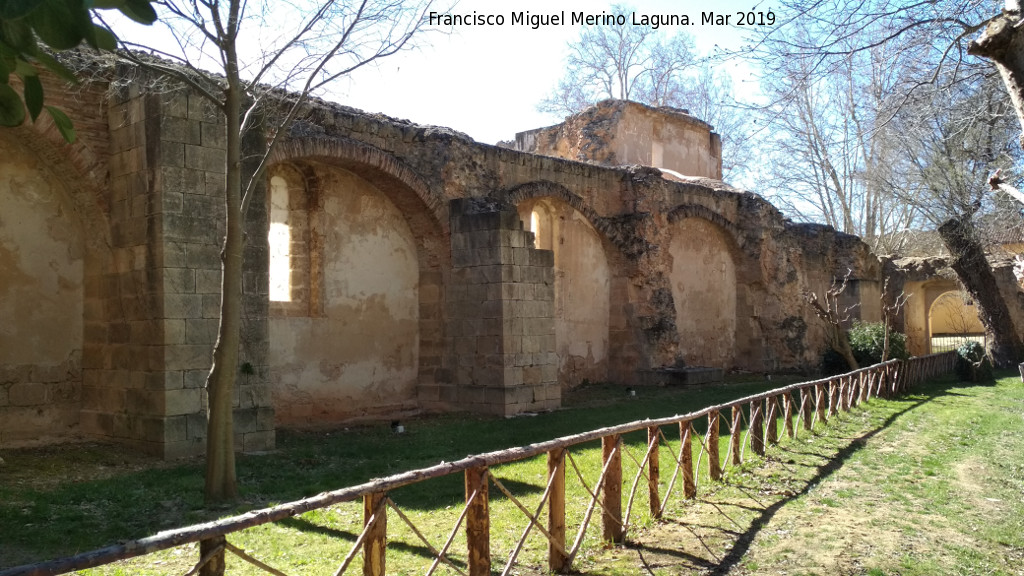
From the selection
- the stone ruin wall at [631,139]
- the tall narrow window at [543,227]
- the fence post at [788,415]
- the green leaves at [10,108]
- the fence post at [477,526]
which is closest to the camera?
the green leaves at [10,108]

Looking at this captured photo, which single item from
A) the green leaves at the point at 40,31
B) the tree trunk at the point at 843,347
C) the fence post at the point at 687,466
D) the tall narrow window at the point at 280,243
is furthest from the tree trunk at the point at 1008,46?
the tree trunk at the point at 843,347

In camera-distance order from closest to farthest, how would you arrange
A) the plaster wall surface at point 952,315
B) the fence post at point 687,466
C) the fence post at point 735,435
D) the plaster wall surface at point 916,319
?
the fence post at point 687,466 → the fence post at point 735,435 → the plaster wall surface at point 916,319 → the plaster wall surface at point 952,315

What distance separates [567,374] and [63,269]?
952cm

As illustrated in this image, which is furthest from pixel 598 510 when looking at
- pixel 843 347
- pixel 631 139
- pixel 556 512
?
pixel 631 139

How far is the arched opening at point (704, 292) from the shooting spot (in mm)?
18984

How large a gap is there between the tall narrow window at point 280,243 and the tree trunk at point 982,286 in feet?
45.8

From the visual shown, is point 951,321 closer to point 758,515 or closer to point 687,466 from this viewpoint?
point 687,466

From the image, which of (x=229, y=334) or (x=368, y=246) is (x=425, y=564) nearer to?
(x=229, y=334)

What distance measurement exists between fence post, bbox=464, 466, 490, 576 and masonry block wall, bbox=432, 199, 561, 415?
7.40 meters

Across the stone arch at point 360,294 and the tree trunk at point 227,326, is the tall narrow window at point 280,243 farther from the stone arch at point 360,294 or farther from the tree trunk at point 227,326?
the tree trunk at point 227,326

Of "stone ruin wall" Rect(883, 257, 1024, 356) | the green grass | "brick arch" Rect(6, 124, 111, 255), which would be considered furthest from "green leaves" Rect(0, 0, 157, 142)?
"stone ruin wall" Rect(883, 257, 1024, 356)

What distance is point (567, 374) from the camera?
1623 centimetres

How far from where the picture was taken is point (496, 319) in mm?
12016

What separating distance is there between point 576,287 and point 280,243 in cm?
674
